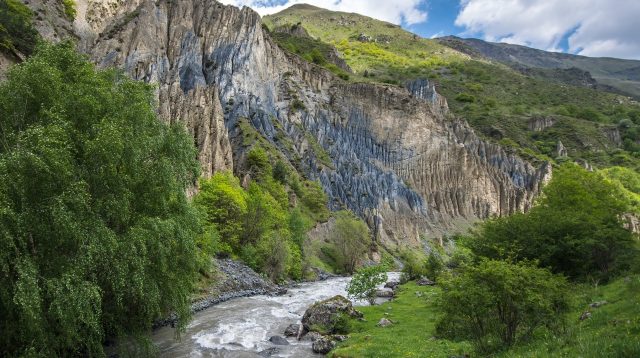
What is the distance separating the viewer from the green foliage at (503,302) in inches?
599

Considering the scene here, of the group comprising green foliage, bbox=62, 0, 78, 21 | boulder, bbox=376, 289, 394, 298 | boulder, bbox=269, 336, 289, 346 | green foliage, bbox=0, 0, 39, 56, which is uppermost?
green foliage, bbox=62, 0, 78, 21

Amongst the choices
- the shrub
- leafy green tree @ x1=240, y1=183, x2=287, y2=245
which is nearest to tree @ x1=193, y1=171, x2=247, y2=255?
leafy green tree @ x1=240, y1=183, x2=287, y2=245

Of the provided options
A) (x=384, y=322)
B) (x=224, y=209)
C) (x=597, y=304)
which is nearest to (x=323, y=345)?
(x=384, y=322)

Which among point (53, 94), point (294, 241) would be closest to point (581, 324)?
point (53, 94)

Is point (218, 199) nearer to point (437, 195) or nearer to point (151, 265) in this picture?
point (151, 265)

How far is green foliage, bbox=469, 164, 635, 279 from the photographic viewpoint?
1177 inches

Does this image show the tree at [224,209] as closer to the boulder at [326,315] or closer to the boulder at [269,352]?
the boulder at [326,315]

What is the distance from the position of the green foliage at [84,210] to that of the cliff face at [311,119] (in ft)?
147

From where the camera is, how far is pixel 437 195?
112750 millimetres

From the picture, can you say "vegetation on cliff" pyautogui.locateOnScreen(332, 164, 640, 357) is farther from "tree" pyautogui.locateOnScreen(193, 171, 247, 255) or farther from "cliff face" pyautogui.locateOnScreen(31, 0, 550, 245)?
"cliff face" pyautogui.locateOnScreen(31, 0, 550, 245)

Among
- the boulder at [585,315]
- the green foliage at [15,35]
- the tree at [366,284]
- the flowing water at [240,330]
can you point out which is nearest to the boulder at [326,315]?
the flowing water at [240,330]

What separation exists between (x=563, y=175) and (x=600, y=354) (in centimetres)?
4087

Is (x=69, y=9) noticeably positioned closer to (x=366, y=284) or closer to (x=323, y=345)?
(x=366, y=284)

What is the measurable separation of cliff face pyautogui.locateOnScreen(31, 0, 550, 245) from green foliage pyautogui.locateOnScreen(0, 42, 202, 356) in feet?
147
